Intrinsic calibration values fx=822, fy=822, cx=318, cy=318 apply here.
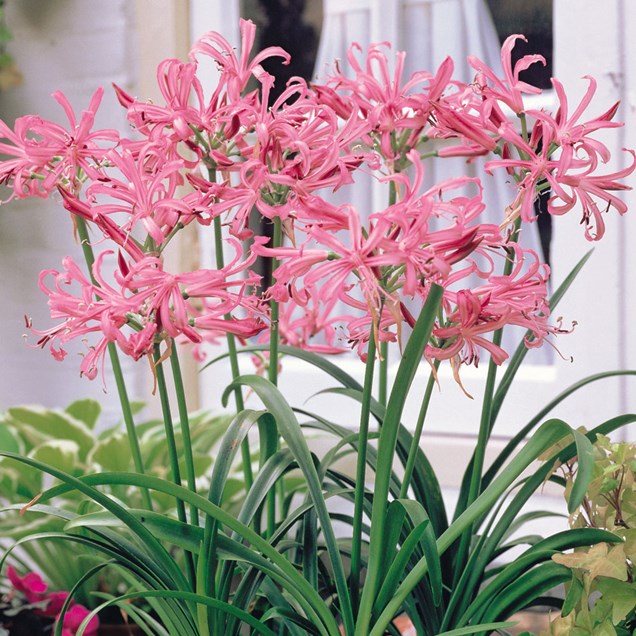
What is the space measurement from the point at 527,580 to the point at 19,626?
68 centimetres

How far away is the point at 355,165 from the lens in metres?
0.59

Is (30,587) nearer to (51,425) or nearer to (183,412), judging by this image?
(51,425)

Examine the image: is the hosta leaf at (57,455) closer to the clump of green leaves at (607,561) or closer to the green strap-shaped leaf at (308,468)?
the green strap-shaped leaf at (308,468)

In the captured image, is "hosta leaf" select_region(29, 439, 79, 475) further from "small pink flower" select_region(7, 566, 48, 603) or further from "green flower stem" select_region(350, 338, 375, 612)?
"green flower stem" select_region(350, 338, 375, 612)

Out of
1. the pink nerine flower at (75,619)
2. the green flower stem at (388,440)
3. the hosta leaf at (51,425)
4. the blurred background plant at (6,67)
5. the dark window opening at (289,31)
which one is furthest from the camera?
the blurred background plant at (6,67)

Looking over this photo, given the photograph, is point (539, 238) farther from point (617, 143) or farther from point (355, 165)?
point (355, 165)

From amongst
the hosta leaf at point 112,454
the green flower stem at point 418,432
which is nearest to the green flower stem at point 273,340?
the green flower stem at point 418,432

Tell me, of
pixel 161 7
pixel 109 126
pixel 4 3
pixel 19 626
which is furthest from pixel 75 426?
pixel 4 3

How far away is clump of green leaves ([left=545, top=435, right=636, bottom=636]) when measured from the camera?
1.80ft

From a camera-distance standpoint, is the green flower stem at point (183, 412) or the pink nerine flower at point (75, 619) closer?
the green flower stem at point (183, 412)

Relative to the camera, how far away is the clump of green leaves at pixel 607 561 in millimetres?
548

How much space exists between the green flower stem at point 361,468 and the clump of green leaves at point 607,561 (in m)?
0.14

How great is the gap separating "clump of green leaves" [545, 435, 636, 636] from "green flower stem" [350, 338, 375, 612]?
141 millimetres

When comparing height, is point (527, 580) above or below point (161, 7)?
below
